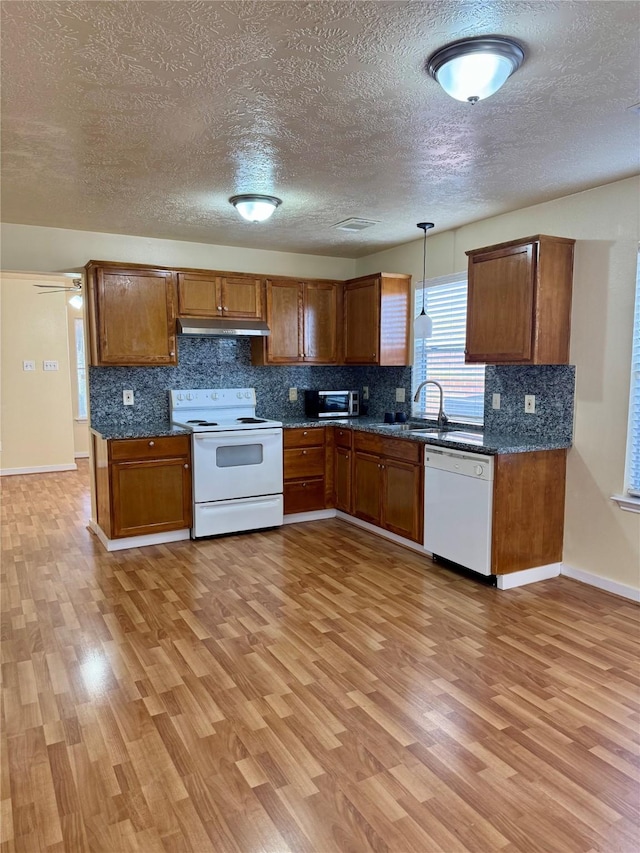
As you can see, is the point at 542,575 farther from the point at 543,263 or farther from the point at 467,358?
the point at 543,263

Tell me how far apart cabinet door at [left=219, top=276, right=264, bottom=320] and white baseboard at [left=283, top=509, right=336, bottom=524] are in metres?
1.77

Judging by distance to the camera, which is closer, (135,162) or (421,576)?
(135,162)

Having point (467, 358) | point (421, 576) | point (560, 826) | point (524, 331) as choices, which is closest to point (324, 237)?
point (467, 358)

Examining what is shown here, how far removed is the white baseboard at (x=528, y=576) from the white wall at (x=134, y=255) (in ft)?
11.2

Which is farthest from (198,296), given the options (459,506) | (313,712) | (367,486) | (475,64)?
(313,712)

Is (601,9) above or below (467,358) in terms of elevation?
above

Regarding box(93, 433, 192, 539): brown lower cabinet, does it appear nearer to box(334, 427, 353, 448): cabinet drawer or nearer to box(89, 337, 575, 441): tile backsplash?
box(89, 337, 575, 441): tile backsplash

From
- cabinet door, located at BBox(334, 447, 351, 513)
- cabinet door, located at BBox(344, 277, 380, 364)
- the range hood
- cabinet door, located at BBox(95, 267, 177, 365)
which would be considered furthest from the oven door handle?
cabinet door, located at BBox(344, 277, 380, 364)

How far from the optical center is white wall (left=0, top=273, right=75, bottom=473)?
707 cm

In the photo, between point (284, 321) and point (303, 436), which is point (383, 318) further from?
point (303, 436)

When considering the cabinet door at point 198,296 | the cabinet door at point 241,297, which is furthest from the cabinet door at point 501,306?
the cabinet door at point 198,296

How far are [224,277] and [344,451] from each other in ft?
5.92

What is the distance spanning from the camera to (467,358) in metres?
3.96

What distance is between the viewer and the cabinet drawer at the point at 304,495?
4938 millimetres
